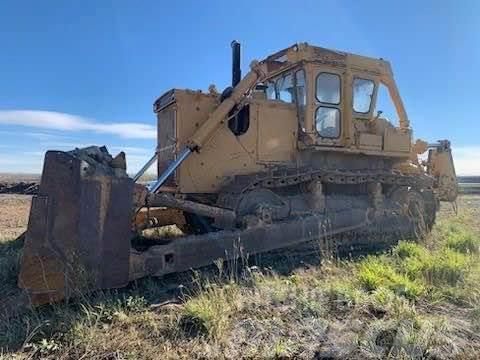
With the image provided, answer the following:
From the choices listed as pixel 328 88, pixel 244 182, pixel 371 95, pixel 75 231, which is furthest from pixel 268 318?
pixel 371 95

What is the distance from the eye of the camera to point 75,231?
4.62 meters

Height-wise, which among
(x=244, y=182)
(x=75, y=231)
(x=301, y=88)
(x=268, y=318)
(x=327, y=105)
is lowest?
(x=268, y=318)

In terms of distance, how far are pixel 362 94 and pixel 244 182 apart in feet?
11.2

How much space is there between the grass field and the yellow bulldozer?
398 mm

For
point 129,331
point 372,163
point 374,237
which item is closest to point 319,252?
point 374,237

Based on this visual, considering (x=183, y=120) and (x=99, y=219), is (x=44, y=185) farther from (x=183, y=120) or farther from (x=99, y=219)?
(x=183, y=120)

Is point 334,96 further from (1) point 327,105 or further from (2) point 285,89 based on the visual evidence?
(2) point 285,89

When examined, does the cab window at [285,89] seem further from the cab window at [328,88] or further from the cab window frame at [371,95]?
the cab window frame at [371,95]

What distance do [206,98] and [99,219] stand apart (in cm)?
339

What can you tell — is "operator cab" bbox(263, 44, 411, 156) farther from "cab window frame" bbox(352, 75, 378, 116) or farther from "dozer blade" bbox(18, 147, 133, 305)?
"dozer blade" bbox(18, 147, 133, 305)

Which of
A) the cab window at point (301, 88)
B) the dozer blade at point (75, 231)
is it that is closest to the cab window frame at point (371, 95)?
the cab window at point (301, 88)

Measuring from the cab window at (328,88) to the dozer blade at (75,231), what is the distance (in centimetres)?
459

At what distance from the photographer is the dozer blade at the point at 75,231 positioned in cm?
450

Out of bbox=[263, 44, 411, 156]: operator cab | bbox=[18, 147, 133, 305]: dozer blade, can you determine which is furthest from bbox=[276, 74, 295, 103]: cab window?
bbox=[18, 147, 133, 305]: dozer blade
